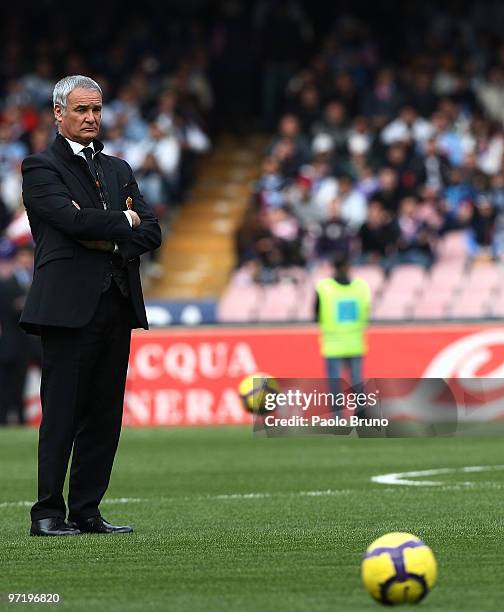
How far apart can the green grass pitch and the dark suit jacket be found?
1147mm

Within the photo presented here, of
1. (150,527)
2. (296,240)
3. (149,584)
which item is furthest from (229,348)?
(149,584)

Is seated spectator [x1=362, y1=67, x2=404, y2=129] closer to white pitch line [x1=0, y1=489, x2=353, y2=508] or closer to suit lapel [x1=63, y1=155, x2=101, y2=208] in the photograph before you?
white pitch line [x1=0, y1=489, x2=353, y2=508]

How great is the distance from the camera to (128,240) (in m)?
8.11

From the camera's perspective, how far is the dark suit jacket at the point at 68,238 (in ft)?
26.5

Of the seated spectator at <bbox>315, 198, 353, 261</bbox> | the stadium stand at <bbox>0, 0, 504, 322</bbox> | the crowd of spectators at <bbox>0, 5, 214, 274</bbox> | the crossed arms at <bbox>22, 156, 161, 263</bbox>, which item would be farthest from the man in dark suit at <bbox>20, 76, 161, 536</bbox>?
the crowd of spectators at <bbox>0, 5, 214, 274</bbox>

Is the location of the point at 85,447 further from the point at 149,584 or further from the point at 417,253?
the point at 417,253

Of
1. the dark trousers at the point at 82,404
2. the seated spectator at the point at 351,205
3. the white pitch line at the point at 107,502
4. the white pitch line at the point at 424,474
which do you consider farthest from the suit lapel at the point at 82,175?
the seated spectator at the point at 351,205

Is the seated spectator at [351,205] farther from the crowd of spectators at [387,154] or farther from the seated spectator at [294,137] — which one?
the seated spectator at [294,137]

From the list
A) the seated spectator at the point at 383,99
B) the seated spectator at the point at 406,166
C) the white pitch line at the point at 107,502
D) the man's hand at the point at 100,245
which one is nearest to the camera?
the man's hand at the point at 100,245

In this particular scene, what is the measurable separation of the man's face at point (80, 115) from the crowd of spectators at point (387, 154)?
14.6 metres

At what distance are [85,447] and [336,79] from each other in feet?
62.8

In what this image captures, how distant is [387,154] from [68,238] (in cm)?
1694

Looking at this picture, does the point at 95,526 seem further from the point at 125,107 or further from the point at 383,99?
the point at 125,107

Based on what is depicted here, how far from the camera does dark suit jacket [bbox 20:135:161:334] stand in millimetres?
8062
